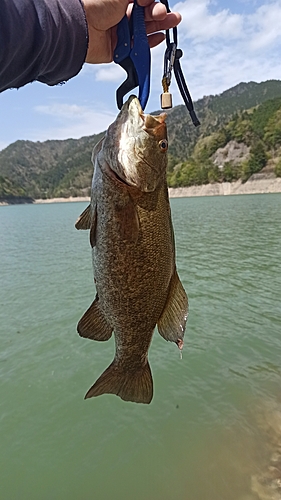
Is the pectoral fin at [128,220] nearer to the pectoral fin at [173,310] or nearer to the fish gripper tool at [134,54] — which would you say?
the pectoral fin at [173,310]

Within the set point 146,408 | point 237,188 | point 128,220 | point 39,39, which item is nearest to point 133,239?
point 128,220

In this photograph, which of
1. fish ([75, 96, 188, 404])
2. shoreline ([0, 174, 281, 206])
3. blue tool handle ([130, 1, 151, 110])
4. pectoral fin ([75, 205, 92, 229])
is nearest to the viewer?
fish ([75, 96, 188, 404])

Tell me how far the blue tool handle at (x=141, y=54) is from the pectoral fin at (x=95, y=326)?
1.35m

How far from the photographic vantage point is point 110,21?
2.56 metres

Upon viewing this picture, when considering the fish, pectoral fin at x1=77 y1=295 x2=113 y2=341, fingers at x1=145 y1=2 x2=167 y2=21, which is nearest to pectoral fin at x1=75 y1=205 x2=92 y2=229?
the fish

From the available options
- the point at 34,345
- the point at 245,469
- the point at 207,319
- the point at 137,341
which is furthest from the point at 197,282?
the point at 137,341

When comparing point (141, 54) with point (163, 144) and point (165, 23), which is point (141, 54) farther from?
point (163, 144)

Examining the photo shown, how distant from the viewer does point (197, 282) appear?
1526 centimetres

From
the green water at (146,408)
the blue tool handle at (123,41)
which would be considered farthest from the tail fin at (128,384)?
the green water at (146,408)

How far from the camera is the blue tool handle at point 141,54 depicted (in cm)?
239

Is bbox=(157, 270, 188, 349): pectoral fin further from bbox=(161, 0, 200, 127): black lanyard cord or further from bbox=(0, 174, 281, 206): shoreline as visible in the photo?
bbox=(0, 174, 281, 206): shoreline

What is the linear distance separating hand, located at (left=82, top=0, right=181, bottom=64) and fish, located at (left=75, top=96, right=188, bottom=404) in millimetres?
686

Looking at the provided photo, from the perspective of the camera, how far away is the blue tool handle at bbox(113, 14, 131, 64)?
100 inches

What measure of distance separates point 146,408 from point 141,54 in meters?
6.62
